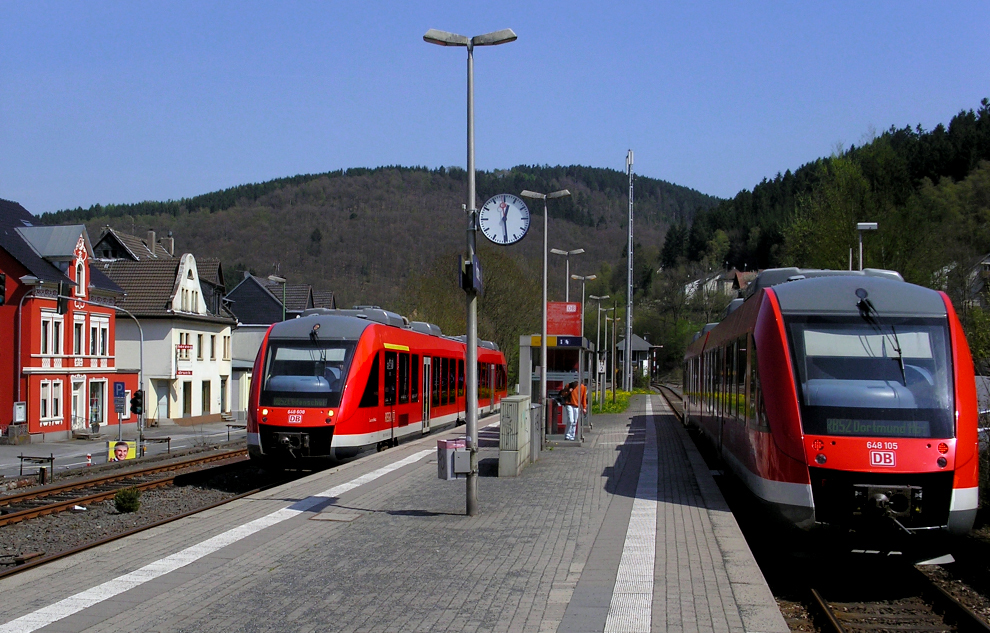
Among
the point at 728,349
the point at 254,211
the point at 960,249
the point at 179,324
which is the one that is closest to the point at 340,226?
the point at 254,211

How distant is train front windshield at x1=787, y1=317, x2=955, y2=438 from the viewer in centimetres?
889

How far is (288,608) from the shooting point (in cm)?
683

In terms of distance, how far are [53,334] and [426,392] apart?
900 inches

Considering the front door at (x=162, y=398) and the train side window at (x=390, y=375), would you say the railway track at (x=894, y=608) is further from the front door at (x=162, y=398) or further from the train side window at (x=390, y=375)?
the front door at (x=162, y=398)

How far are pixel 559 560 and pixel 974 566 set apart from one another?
567cm

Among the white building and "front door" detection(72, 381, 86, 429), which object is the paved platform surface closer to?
"front door" detection(72, 381, 86, 429)

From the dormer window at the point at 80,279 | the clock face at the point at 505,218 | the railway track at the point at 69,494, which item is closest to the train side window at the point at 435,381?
the railway track at the point at 69,494

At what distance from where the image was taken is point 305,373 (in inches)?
651

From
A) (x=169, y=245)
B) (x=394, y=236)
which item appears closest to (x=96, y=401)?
(x=169, y=245)

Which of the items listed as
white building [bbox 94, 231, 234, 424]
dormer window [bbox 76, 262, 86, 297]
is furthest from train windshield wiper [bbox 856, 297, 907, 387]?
white building [bbox 94, 231, 234, 424]

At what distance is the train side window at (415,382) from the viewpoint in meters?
21.3

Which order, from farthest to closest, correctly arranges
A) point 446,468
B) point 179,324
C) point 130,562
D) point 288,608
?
point 179,324 → point 446,468 → point 130,562 → point 288,608

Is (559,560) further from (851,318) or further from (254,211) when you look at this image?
(254,211)

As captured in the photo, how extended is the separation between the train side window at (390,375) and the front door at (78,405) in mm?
26027
